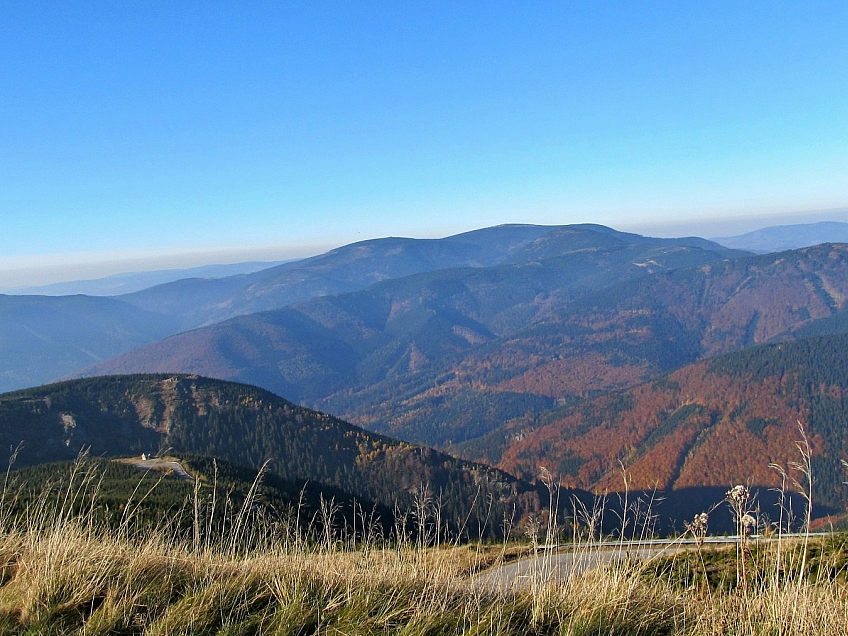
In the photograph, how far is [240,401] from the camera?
103438mm

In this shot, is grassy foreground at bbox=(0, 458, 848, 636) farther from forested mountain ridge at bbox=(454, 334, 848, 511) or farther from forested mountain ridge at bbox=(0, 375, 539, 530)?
forested mountain ridge at bbox=(454, 334, 848, 511)

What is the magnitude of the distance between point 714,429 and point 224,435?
138 meters

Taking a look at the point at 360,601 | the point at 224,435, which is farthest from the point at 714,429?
the point at 360,601

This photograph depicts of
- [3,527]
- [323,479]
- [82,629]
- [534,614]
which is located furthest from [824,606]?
[323,479]

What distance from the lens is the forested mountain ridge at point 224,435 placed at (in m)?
79.6

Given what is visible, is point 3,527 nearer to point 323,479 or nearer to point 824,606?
point 824,606

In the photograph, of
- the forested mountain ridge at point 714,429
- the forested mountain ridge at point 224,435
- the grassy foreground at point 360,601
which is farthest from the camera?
the forested mountain ridge at point 714,429

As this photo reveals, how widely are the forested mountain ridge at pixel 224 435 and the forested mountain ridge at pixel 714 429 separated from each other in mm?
46741

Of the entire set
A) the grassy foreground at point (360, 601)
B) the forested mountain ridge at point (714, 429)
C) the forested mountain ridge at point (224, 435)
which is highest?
the grassy foreground at point (360, 601)

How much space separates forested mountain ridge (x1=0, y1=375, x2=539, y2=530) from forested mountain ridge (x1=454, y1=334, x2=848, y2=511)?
46.7m

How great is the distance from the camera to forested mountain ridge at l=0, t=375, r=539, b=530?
3135 inches

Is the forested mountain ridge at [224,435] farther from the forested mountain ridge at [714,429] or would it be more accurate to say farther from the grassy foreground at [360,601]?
the grassy foreground at [360,601]

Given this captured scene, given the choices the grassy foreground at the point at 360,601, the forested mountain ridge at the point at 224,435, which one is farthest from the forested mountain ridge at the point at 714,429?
the grassy foreground at the point at 360,601

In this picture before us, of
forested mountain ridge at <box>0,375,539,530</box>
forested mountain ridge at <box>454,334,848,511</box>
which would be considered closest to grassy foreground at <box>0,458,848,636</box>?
forested mountain ridge at <box>0,375,539,530</box>
